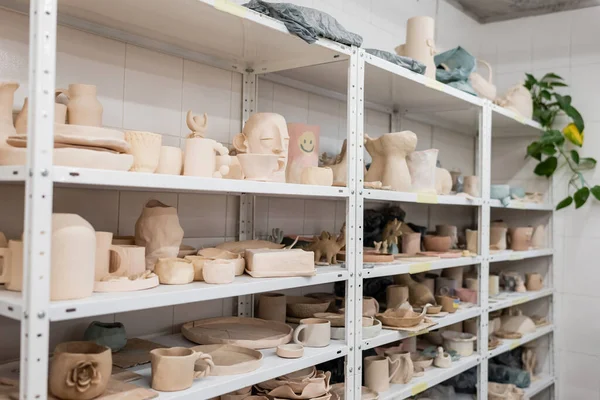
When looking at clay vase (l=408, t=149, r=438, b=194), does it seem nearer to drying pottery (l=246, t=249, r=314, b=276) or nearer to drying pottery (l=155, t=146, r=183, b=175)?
drying pottery (l=246, t=249, r=314, b=276)

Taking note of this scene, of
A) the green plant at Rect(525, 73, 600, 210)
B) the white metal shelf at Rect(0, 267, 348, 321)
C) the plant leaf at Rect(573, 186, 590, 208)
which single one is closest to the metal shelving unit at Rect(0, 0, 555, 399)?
the white metal shelf at Rect(0, 267, 348, 321)

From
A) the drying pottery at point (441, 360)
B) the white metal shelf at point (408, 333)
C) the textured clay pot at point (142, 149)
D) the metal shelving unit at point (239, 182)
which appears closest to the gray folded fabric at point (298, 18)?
the metal shelving unit at point (239, 182)

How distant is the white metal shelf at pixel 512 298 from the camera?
2.82m

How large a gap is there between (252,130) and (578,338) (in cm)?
258

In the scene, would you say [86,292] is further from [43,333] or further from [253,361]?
[253,361]

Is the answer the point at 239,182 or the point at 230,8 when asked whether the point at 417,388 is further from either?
the point at 230,8

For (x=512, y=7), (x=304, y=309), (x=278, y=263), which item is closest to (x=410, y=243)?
(x=304, y=309)

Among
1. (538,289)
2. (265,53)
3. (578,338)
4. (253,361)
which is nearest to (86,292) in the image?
(253,361)

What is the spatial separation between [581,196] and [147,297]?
278 centimetres

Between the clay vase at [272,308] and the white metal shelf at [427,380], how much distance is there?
0.45 m

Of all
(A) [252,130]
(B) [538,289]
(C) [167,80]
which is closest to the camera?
(A) [252,130]

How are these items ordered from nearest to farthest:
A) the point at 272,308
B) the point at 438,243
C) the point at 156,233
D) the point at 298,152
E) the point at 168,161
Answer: the point at 168,161
the point at 156,233
the point at 298,152
the point at 272,308
the point at 438,243

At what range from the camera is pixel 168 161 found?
1.44 meters

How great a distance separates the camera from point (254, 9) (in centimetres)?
162
